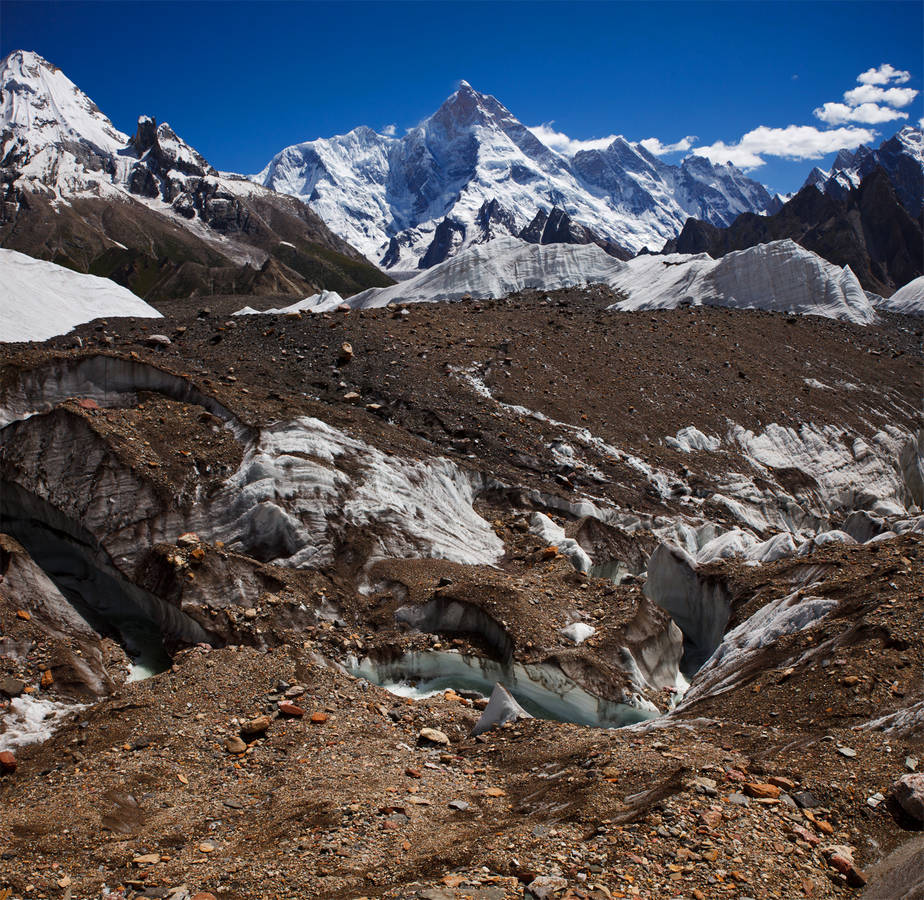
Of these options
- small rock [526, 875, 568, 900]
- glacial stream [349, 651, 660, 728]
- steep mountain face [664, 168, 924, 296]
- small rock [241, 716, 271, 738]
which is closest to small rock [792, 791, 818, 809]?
small rock [526, 875, 568, 900]

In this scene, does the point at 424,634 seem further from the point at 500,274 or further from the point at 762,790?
the point at 500,274

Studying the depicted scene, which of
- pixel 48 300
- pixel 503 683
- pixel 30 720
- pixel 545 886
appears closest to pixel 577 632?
pixel 503 683

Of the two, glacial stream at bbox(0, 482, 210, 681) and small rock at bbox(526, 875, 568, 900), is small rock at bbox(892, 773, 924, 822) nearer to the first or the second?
small rock at bbox(526, 875, 568, 900)

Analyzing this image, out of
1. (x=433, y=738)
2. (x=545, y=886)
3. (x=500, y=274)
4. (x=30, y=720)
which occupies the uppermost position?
(x=500, y=274)

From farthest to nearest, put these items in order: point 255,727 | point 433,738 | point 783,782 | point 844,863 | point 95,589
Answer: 1. point 95,589
2. point 433,738
3. point 255,727
4. point 783,782
5. point 844,863

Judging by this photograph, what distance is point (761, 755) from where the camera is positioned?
822cm

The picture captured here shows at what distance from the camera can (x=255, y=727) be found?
1009 cm

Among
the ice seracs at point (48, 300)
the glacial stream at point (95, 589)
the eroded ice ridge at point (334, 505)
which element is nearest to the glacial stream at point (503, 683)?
the eroded ice ridge at point (334, 505)

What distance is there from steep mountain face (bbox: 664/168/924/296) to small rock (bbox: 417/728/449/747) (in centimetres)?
13314

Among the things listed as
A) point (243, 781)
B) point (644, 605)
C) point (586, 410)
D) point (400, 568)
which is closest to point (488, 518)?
point (400, 568)

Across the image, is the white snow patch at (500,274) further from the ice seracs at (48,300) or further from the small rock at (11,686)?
the small rock at (11,686)

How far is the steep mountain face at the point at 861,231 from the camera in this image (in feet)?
459

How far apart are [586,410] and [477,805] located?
19105 millimetres

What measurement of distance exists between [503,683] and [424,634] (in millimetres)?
1756
